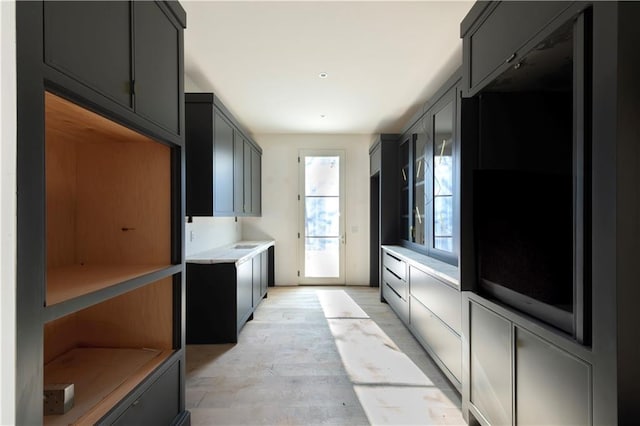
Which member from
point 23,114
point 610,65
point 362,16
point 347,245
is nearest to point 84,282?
point 23,114

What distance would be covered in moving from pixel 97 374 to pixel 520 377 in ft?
6.65

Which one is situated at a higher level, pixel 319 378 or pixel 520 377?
pixel 520 377

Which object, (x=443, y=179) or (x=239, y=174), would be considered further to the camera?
(x=239, y=174)

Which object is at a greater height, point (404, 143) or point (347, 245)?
point (404, 143)

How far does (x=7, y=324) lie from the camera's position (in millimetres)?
818

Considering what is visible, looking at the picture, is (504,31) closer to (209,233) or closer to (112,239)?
(112,239)

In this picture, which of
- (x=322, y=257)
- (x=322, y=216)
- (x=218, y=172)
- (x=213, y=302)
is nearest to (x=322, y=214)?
(x=322, y=216)

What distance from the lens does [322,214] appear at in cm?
618

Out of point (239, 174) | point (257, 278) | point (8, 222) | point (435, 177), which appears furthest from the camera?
point (257, 278)

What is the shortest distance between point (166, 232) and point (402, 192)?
369 centimetres

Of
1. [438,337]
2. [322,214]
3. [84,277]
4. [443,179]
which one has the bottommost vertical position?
[438,337]

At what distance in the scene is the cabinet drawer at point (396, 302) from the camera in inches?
146

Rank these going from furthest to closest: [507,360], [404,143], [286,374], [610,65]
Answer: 1. [404,143]
2. [286,374]
3. [507,360]
4. [610,65]

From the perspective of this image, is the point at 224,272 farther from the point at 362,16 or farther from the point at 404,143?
the point at 404,143
